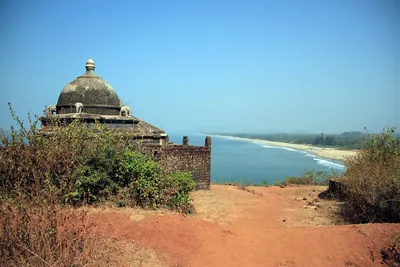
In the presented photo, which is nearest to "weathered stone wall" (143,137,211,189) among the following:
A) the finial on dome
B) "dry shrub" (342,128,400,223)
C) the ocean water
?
the finial on dome

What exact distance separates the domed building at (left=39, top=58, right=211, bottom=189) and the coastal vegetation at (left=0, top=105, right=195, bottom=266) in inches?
110

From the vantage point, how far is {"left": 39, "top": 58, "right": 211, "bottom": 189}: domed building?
39.7 feet

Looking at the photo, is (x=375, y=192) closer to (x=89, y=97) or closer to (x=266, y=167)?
(x=89, y=97)

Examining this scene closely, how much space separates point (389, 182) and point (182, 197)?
5707mm

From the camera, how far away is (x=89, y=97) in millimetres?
12641

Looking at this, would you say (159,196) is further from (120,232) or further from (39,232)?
(39,232)

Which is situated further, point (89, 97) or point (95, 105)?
point (89, 97)

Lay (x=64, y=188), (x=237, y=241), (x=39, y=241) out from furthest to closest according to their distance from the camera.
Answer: (x=237, y=241) < (x=64, y=188) < (x=39, y=241)

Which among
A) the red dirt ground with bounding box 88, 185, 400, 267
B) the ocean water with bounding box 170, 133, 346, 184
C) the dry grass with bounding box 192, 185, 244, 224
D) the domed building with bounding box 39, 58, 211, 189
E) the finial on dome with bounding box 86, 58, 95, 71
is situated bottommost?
the ocean water with bounding box 170, 133, 346, 184

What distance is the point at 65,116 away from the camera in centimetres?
1155

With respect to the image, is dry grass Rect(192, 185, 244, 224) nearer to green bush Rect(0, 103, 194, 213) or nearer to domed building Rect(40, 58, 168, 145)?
green bush Rect(0, 103, 194, 213)

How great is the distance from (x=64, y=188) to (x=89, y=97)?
747 cm

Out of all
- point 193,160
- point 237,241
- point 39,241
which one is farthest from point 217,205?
point 39,241

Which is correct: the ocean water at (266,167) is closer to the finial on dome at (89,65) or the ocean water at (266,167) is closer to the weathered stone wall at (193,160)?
the weathered stone wall at (193,160)
